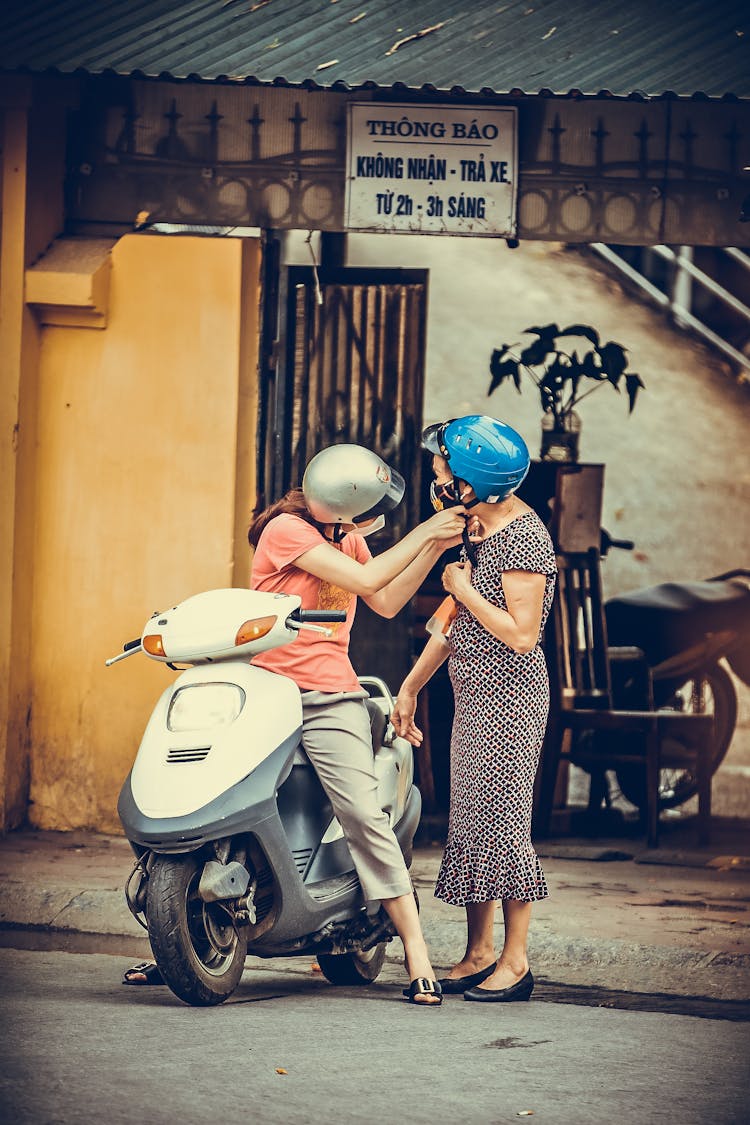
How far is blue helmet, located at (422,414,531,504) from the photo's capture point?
554 centimetres

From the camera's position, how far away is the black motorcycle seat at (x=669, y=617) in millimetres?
9555

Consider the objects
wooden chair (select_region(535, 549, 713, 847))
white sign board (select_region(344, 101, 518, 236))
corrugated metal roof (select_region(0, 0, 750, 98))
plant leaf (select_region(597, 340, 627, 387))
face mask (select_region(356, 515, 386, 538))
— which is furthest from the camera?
plant leaf (select_region(597, 340, 627, 387))

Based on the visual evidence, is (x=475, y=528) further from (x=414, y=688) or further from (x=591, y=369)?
(x=591, y=369)

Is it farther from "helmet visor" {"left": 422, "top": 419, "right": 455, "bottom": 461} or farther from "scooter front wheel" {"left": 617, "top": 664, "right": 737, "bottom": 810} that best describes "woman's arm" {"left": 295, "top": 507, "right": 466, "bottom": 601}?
"scooter front wheel" {"left": 617, "top": 664, "right": 737, "bottom": 810}

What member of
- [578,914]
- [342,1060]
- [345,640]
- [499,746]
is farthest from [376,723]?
[578,914]

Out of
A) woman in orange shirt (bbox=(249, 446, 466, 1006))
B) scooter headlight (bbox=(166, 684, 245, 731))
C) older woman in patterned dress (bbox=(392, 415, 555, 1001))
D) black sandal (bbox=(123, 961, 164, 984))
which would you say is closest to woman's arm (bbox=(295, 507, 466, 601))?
woman in orange shirt (bbox=(249, 446, 466, 1006))

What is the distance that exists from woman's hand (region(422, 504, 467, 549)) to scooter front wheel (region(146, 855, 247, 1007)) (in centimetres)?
124

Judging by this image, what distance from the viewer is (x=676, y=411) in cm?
1405

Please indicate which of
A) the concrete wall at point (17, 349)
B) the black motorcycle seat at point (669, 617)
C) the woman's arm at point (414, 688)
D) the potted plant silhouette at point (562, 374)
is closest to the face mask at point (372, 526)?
the woman's arm at point (414, 688)

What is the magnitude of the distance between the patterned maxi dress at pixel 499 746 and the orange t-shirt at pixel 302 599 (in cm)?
42

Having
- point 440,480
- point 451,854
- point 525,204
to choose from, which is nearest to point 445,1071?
point 451,854

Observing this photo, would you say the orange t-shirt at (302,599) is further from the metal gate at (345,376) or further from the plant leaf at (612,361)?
the plant leaf at (612,361)

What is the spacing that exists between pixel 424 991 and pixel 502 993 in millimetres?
281

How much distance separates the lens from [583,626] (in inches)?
348
